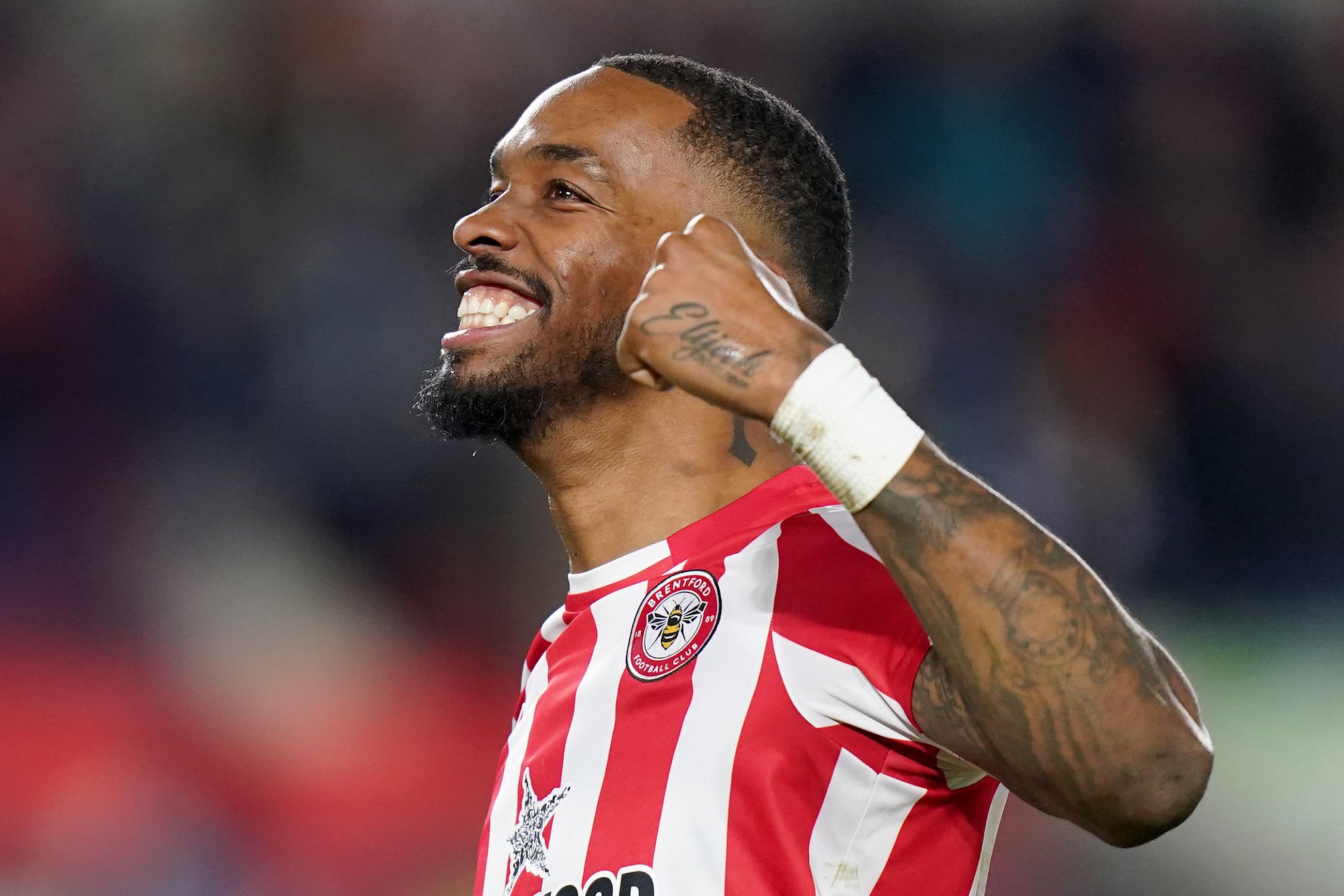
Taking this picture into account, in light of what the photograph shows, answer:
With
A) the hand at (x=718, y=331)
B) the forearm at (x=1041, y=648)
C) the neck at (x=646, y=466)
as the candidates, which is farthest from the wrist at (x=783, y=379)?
the neck at (x=646, y=466)

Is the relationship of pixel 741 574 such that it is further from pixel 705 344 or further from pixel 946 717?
pixel 705 344

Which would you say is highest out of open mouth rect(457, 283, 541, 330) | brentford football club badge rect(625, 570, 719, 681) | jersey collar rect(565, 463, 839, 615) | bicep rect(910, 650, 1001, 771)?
open mouth rect(457, 283, 541, 330)

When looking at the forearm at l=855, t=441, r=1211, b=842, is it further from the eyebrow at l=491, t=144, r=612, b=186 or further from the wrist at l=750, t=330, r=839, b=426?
the eyebrow at l=491, t=144, r=612, b=186

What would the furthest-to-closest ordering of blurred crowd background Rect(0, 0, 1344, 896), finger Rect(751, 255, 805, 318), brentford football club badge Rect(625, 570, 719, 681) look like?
blurred crowd background Rect(0, 0, 1344, 896)
brentford football club badge Rect(625, 570, 719, 681)
finger Rect(751, 255, 805, 318)

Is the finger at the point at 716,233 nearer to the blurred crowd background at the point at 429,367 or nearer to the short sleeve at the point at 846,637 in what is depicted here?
the short sleeve at the point at 846,637

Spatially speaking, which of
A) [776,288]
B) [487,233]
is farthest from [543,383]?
[776,288]

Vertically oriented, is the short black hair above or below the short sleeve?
above

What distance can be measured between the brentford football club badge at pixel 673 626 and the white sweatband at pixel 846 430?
0.53m

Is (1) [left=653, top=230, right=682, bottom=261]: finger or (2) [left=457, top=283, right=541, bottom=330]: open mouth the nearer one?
(1) [left=653, top=230, right=682, bottom=261]: finger

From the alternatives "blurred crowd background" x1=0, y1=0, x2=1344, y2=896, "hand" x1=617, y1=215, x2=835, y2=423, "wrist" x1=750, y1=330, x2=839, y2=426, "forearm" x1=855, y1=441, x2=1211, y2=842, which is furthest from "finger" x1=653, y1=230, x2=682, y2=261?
"blurred crowd background" x1=0, y1=0, x2=1344, y2=896

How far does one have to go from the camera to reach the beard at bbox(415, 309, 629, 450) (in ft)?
6.95

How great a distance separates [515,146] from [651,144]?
0.81ft

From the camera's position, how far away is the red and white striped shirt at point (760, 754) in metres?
1.60

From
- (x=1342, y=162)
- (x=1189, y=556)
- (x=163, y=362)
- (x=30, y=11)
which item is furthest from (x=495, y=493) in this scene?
(x=1342, y=162)
